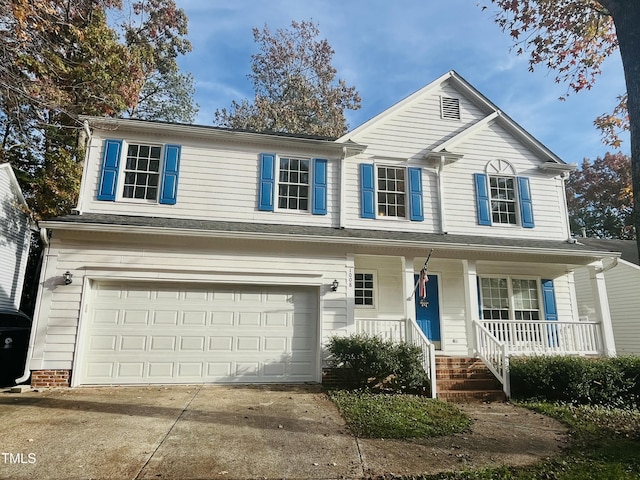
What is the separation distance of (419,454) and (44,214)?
15.1 metres

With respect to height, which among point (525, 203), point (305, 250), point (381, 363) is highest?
point (525, 203)

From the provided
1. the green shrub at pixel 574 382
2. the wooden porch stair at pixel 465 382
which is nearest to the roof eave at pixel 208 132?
the wooden porch stair at pixel 465 382

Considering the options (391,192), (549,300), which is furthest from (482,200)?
(549,300)

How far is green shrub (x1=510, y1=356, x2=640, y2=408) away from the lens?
24.4 feet

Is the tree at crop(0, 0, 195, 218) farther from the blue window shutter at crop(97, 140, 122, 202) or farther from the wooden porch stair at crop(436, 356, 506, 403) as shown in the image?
the wooden porch stair at crop(436, 356, 506, 403)

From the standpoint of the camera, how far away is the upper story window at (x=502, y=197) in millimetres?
10820

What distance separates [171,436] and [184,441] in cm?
27

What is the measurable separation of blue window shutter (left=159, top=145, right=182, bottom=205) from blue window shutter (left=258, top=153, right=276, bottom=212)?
6.72ft

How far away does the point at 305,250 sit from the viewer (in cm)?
898

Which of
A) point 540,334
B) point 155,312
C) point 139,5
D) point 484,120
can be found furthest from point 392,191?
point 139,5

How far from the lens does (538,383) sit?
751 cm

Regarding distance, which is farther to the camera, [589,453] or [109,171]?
[109,171]

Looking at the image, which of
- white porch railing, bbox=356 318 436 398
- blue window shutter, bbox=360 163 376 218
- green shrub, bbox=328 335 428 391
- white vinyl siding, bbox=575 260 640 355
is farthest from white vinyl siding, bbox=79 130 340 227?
white vinyl siding, bbox=575 260 640 355

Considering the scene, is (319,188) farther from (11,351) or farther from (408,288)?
(11,351)
